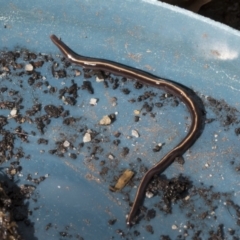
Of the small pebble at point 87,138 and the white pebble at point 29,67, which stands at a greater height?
the white pebble at point 29,67

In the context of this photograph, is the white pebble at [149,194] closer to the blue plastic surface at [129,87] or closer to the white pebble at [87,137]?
the blue plastic surface at [129,87]

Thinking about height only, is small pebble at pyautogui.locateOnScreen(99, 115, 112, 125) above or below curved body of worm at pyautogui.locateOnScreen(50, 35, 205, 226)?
below

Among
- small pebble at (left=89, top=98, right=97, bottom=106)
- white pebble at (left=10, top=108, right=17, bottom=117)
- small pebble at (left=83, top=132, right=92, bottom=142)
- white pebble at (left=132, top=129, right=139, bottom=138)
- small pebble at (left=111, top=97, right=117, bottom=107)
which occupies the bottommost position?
white pebble at (left=10, top=108, right=17, bottom=117)

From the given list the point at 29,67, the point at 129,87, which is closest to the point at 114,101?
the point at 129,87

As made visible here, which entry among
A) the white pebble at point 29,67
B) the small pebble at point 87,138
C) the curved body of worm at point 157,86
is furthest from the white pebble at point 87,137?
the white pebble at point 29,67

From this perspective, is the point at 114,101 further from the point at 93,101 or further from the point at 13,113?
the point at 13,113

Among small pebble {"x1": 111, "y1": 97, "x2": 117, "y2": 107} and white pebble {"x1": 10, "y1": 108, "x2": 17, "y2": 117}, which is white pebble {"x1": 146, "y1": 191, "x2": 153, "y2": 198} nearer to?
small pebble {"x1": 111, "y1": 97, "x2": 117, "y2": 107}

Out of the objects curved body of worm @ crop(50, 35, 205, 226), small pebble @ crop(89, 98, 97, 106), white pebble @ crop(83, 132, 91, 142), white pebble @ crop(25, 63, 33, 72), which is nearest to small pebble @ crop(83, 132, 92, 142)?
white pebble @ crop(83, 132, 91, 142)

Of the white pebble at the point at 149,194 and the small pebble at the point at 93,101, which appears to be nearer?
the white pebble at the point at 149,194
